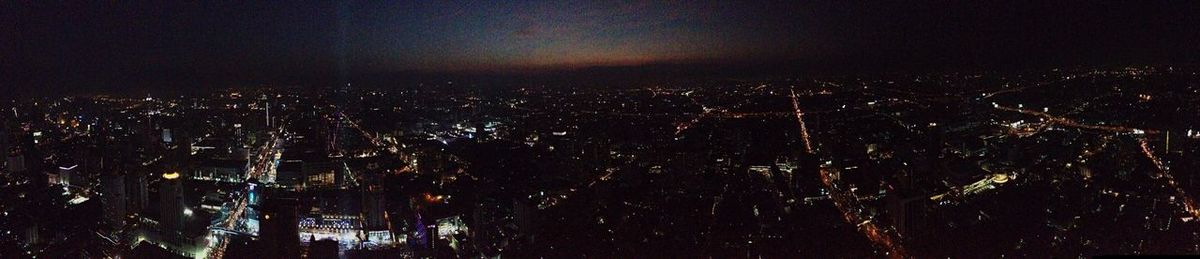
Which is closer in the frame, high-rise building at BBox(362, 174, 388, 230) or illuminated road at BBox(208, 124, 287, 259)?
illuminated road at BBox(208, 124, 287, 259)

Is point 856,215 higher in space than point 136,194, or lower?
higher

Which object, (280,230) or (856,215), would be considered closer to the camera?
(856,215)

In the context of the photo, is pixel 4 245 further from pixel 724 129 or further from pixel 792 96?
pixel 792 96

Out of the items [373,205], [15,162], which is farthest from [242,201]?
[15,162]

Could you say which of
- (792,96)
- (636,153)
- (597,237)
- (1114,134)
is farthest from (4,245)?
(1114,134)

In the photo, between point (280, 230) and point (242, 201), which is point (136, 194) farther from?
point (280, 230)

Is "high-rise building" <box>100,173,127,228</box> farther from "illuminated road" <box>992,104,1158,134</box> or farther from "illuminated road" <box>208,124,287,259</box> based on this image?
"illuminated road" <box>992,104,1158,134</box>

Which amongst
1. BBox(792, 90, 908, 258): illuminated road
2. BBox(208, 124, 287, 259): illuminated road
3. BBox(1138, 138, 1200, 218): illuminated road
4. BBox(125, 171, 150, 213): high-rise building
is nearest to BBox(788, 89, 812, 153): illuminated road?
BBox(792, 90, 908, 258): illuminated road
